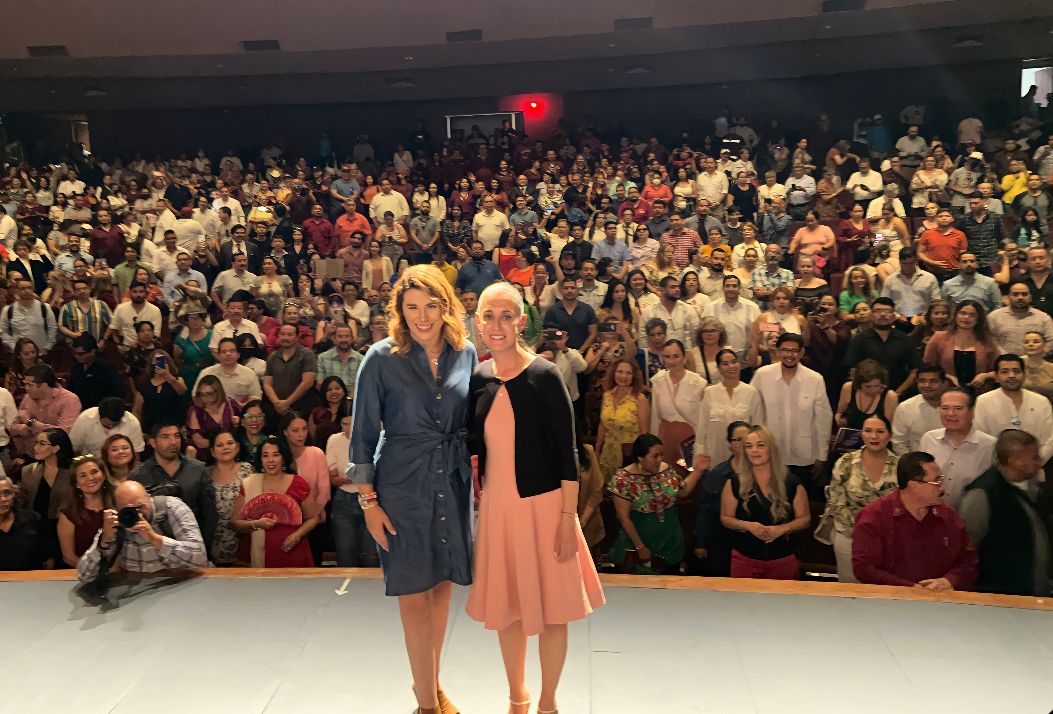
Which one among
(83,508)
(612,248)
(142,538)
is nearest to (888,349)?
(612,248)

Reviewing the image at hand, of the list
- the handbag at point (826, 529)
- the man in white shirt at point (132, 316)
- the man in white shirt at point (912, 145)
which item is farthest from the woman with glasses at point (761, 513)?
the man in white shirt at point (912, 145)

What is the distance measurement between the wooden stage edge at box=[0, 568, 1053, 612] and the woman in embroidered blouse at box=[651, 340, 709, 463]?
160 centimetres

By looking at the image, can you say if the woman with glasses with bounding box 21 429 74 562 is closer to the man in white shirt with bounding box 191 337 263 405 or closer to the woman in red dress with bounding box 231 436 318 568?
the woman in red dress with bounding box 231 436 318 568

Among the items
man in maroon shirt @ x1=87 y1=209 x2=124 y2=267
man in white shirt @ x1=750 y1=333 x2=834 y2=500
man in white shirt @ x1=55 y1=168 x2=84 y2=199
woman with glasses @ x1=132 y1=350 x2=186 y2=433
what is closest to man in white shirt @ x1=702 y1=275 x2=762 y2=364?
man in white shirt @ x1=750 y1=333 x2=834 y2=500

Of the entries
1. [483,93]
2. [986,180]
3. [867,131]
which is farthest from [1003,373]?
[483,93]

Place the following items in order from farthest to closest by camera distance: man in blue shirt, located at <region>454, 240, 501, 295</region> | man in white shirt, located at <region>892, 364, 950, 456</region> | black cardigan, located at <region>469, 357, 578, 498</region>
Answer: man in blue shirt, located at <region>454, 240, 501, 295</region> → man in white shirt, located at <region>892, 364, 950, 456</region> → black cardigan, located at <region>469, 357, 578, 498</region>

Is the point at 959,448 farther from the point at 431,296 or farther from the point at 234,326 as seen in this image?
the point at 234,326

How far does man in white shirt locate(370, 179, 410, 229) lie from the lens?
32.1ft

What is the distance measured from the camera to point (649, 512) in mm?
4219

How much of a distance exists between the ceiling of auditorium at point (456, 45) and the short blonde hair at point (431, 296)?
11.2 meters

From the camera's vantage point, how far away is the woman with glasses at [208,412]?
5.22 meters

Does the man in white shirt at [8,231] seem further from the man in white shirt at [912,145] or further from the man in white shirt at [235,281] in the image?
the man in white shirt at [912,145]

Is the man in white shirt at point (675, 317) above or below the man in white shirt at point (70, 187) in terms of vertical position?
below

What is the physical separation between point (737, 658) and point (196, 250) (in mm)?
6694
